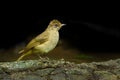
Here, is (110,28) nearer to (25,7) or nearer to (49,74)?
(25,7)

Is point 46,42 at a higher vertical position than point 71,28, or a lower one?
lower

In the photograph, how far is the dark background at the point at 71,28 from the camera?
55.7ft

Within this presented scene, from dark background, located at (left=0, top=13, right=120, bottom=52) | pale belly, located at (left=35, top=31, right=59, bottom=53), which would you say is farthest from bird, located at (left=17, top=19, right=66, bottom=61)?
dark background, located at (left=0, top=13, right=120, bottom=52)

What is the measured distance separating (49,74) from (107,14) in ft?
28.7

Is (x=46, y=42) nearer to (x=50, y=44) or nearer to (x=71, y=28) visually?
(x=50, y=44)

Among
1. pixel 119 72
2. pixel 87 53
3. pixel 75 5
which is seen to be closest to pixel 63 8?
pixel 75 5

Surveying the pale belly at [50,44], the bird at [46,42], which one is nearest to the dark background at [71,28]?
the bird at [46,42]

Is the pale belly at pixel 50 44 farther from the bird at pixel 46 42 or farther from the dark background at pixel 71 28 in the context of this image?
the dark background at pixel 71 28

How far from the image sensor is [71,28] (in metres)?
17.5

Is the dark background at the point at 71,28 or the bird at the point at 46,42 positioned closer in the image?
the bird at the point at 46,42

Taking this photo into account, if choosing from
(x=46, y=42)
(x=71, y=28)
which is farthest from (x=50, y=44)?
(x=71, y=28)

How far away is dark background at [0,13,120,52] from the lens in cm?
1697

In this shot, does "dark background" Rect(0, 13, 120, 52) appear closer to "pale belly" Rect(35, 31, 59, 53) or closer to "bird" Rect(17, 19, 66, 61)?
"bird" Rect(17, 19, 66, 61)

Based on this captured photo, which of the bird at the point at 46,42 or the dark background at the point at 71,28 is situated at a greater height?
the dark background at the point at 71,28
